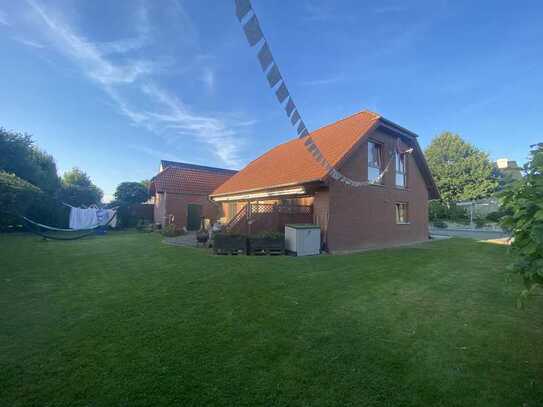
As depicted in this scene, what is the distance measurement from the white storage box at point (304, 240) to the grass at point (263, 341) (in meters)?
3.11

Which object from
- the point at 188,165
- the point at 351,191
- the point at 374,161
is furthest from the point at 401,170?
the point at 188,165

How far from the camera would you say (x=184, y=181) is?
20281mm

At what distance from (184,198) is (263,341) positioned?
1794 cm

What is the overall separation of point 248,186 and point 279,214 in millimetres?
4082

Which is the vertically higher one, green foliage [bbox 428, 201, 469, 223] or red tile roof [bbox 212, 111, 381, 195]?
red tile roof [bbox 212, 111, 381, 195]

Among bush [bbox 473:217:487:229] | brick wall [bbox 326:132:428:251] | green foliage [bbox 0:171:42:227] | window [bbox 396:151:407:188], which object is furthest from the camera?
bush [bbox 473:217:487:229]

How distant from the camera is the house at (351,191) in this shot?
10031 millimetres

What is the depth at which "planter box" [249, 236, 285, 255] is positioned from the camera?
29.2ft

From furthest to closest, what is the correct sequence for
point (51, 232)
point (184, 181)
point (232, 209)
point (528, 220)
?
point (184, 181) → point (51, 232) → point (232, 209) → point (528, 220)

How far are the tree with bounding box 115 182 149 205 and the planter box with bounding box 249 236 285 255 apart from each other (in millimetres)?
20396

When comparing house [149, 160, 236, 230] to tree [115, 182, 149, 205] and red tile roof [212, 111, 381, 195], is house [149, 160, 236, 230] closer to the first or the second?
red tile roof [212, 111, 381, 195]

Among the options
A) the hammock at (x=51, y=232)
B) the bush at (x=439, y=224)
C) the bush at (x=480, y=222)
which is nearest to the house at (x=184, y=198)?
the hammock at (x=51, y=232)

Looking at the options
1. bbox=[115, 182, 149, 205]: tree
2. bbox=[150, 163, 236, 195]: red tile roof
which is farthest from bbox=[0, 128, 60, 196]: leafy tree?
bbox=[150, 163, 236, 195]: red tile roof

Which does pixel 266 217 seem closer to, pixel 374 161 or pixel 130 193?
pixel 374 161
